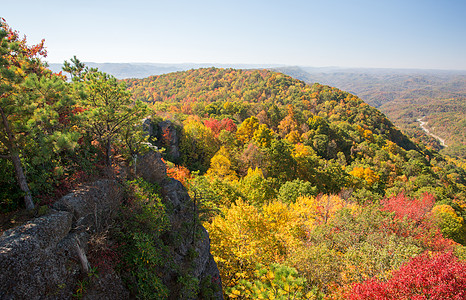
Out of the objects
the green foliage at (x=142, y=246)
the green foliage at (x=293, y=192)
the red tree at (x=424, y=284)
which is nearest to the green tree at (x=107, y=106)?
the green foliage at (x=142, y=246)

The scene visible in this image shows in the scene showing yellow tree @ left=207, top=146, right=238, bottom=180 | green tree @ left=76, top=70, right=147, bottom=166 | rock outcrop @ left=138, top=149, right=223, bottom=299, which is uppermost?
green tree @ left=76, top=70, right=147, bottom=166

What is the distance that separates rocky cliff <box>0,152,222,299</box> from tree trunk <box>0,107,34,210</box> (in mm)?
924

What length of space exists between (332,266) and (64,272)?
13950 millimetres

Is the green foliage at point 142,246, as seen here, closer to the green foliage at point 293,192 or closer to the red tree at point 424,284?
the red tree at point 424,284

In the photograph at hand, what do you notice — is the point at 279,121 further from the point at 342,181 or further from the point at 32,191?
the point at 32,191

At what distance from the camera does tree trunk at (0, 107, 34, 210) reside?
7.89 metres

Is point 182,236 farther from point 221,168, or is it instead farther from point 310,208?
point 221,168

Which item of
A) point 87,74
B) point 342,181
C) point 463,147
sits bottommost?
point 463,147

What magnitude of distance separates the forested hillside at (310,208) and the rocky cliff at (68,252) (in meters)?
3.84

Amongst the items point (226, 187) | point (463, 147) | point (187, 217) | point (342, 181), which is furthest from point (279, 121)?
point (463, 147)

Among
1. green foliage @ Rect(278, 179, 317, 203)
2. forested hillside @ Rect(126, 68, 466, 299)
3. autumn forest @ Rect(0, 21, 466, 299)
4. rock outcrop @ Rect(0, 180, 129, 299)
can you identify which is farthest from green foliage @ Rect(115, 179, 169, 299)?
green foliage @ Rect(278, 179, 317, 203)

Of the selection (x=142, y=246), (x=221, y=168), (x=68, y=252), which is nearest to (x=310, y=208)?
(x=221, y=168)

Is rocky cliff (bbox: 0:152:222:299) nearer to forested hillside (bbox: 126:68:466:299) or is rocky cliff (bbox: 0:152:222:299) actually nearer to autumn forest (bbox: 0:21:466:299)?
autumn forest (bbox: 0:21:466:299)

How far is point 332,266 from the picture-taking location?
13.4 m
